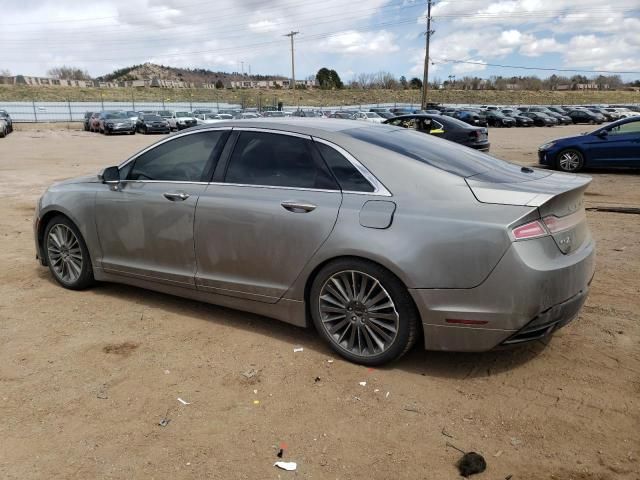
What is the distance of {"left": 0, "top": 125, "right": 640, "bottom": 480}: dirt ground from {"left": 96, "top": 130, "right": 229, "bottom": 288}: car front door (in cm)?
44

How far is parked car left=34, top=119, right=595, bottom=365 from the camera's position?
3268 mm

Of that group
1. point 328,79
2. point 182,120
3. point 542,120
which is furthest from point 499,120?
point 328,79

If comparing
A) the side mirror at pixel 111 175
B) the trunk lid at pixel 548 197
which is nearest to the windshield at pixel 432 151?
the trunk lid at pixel 548 197

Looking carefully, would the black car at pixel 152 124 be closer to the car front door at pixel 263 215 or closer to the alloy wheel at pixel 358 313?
the car front door at pixel 263 215

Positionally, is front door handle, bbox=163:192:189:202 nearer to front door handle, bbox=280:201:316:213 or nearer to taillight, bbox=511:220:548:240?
front door handle, bbox=280:201:316:213

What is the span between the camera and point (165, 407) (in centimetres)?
329

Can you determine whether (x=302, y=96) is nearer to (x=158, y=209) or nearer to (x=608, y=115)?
(x=608, y=115)

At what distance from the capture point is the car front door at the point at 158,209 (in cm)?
438

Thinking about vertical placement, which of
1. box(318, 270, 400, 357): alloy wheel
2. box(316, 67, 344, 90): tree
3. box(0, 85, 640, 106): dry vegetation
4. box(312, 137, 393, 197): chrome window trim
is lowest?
box(318, 270, 400, 357): alloy wheel

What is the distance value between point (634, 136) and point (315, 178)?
12.4 metres

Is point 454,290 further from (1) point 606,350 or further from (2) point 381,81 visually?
(2) point 381,81

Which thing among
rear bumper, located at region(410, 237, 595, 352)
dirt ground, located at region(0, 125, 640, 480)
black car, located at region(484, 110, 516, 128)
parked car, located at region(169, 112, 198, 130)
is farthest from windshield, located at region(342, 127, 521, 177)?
black car, located at region(484, 110, 516, 128)

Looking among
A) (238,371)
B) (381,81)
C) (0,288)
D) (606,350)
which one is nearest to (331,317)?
(238,371)

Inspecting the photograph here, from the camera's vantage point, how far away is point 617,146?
1352 centimetres
